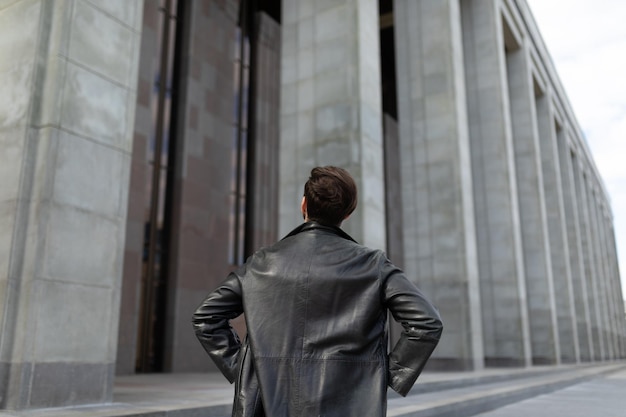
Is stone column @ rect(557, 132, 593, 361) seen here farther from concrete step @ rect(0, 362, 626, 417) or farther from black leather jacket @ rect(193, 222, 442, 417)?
black leather jacket @ rect(193, 222, 442, 417)

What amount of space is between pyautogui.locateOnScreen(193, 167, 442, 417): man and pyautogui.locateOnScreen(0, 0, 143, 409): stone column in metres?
4.62

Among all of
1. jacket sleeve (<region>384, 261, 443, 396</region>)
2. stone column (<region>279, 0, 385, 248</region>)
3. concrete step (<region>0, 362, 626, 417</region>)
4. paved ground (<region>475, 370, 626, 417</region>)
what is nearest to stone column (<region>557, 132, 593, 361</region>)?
paved ground (<region>475, 370, 626, 417</region>)

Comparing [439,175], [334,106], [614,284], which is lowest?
[614,284]

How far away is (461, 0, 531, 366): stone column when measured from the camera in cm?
1937

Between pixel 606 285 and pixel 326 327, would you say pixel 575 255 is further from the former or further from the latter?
pixel 326 327

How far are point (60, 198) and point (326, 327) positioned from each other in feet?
16.9

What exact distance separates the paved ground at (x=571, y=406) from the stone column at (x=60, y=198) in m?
5.77

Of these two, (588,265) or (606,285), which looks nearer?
(588,265)

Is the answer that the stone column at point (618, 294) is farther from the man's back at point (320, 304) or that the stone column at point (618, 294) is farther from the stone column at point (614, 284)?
the man's back at point (320, 304)

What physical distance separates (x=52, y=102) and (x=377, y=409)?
5.77m

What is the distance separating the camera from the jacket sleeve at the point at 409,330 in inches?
78.4

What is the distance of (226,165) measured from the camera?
18969mm

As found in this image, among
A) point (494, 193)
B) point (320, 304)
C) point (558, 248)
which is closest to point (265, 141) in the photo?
point (494, 193)

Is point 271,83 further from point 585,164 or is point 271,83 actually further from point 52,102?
point 585,164
